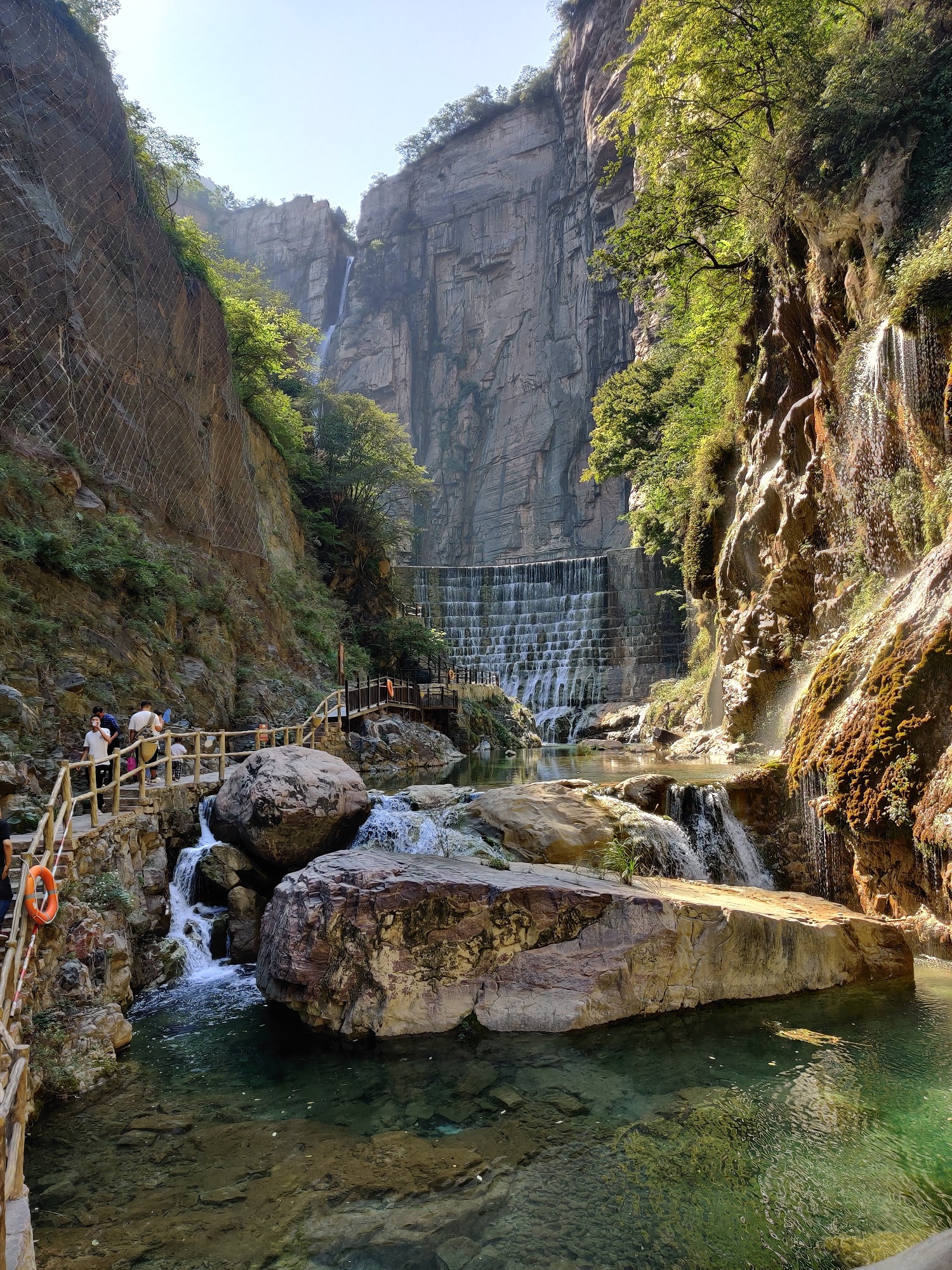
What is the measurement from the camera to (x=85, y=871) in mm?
7566

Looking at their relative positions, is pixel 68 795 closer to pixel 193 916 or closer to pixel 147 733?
A: pixel 193 916

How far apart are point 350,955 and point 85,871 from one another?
290 cm

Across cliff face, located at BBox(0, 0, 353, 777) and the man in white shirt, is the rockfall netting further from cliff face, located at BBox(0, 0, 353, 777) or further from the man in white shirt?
the man in white shirt

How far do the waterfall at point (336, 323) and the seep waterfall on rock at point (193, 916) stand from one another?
2658 inches

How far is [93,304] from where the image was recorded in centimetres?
1783

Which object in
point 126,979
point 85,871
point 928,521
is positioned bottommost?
point 126,979

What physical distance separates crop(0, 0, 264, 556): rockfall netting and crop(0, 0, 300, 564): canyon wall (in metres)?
0.04

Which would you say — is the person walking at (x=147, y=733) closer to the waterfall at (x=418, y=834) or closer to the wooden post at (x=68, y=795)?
the wooden post at (x=68, y=795)

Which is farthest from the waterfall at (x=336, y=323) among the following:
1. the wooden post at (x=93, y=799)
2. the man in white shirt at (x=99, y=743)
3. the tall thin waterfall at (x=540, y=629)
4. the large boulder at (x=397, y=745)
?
the wooden post at (x=93, y=799)

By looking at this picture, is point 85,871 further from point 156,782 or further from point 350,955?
point 156,782

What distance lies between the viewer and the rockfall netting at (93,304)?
15.4m

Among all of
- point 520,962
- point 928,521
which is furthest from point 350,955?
point 928,521

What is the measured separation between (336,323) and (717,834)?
72.5 metres

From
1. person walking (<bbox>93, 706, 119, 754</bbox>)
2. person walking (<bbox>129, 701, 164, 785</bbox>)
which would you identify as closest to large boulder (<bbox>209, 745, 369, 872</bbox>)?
person walking (<bbox>129, 701, 164, 785</bbox>)
